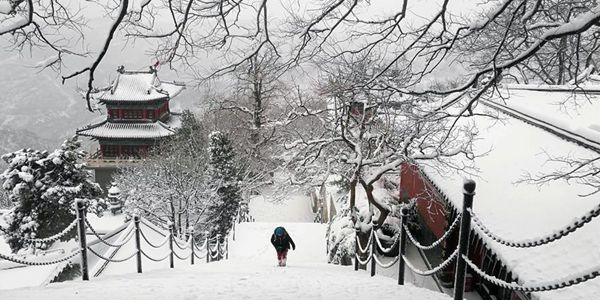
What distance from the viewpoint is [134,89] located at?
3058cm

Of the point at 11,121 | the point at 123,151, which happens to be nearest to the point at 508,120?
the point at 123,151

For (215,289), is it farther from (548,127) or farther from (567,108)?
(567,108)

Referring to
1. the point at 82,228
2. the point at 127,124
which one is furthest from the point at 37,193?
the point at 127,124

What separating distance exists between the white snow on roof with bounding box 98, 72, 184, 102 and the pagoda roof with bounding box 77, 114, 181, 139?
2.31 metres

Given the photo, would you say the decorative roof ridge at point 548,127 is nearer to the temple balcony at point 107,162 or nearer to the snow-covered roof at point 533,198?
the snow-covered roof at point 533,198

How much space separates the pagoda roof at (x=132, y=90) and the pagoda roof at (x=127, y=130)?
2.26 metres

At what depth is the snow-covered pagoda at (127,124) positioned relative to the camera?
1186 inches

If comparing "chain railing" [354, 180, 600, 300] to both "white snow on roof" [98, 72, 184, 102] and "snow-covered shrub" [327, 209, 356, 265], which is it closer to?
"snow-covered shrub" [327, 209, 356, 265]

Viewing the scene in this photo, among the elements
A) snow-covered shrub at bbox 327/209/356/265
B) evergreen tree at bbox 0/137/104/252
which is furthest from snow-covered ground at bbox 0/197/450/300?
evergreen tree at bbox 0/137/104/252

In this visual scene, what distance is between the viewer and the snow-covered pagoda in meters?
30.1

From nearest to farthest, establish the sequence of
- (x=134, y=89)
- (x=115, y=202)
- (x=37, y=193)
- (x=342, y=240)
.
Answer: (x=342, y=240)
(x=37, y=193)
(x=115, y=202)
(x=134, y=89)

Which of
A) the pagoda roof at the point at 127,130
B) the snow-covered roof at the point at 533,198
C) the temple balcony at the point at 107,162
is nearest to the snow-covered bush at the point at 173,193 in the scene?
the pagoda roof at the point at 127,130

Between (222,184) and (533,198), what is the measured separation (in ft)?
57.6

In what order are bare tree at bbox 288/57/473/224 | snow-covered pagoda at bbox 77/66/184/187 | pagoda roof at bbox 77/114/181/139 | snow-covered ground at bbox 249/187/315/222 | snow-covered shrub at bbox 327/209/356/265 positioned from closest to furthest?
bare tree at bbox 288/57/473/224 < snow-covered shrub at bbox 327/209/356/265 < snow-covered ground at bbox 249/187/315/222 < snow-covered pagoda at bbox 77/66/184/187 < pagoda roof at bbox 77/114/181/139
